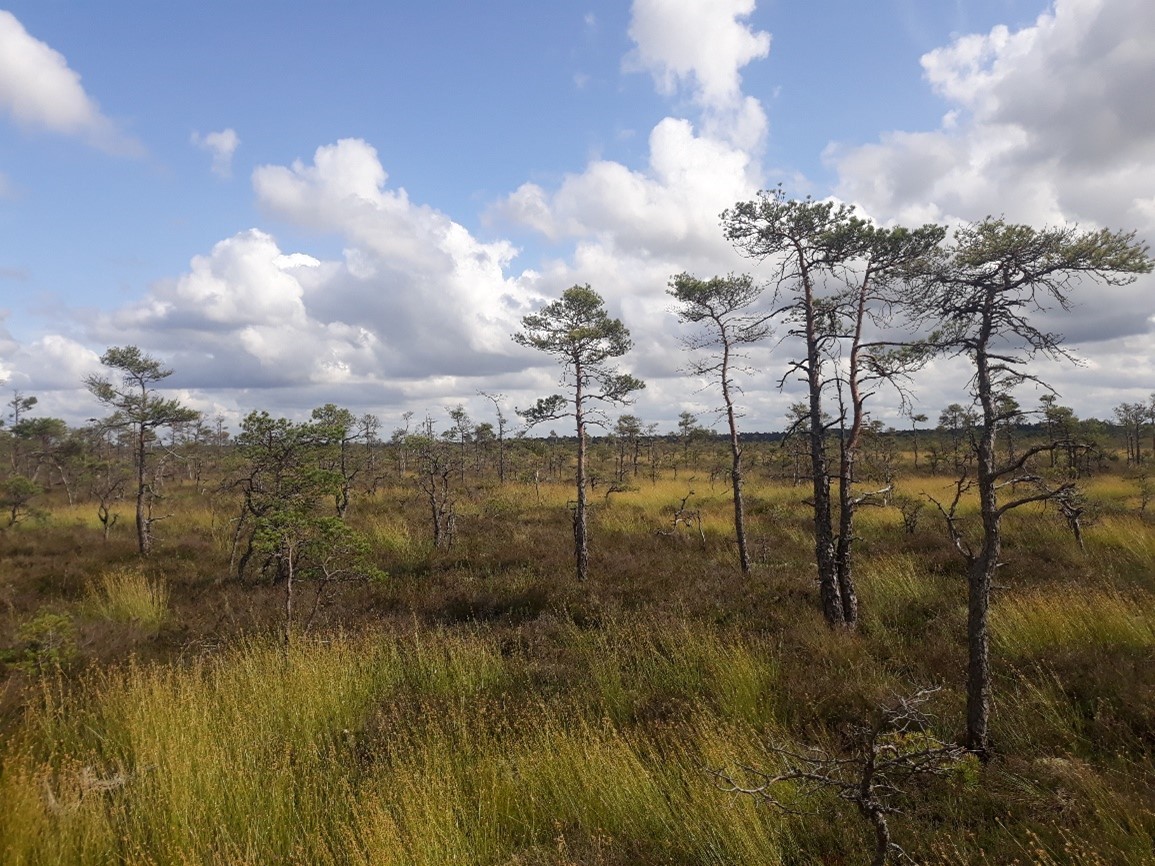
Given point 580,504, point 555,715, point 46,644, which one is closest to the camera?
point 555,715

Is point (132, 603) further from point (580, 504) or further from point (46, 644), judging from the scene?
point (580, 504)

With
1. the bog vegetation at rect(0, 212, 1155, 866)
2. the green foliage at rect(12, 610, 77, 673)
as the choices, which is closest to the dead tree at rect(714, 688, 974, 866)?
the bog vegetation at rect(0, 212, 1155, 866)

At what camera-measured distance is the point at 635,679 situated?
7.16 metres

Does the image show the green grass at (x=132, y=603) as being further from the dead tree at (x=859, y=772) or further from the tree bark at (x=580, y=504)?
the dead tree at (x=859, y=772)

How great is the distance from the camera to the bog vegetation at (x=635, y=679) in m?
3.94

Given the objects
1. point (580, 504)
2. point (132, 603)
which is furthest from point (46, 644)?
point (580, 504)

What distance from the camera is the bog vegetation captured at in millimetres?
3938

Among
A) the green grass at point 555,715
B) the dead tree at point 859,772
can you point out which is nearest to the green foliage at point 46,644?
the green grass at point 555,715

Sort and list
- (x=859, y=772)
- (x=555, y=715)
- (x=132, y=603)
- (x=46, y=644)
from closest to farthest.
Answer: (x=859, y=772), (x=555, y=715), (x=46, y=644), (x=132, y=603)

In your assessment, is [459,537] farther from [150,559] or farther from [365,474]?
[365,474]

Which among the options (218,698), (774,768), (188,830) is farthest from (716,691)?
(218,698)

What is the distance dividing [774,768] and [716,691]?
5.48 feet

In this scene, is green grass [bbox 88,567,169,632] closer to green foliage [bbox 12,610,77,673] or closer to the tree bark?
green foliage [bbox 12,610,77,673]

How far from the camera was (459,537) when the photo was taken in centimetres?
1841
